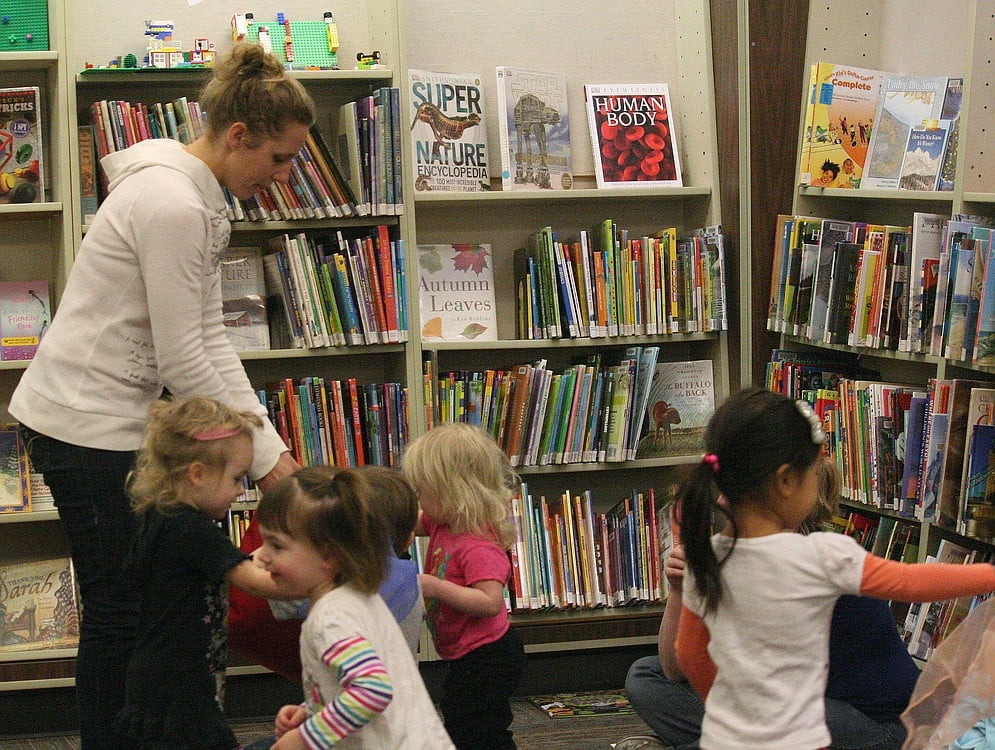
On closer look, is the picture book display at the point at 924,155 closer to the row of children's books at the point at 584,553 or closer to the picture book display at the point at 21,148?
the row of children's books at the point at 584,553

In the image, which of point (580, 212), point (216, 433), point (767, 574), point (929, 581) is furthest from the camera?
point (580, 212)

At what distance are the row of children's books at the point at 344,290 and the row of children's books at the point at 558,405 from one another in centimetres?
21

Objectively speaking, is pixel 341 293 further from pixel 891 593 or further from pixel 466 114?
pixel 891 593

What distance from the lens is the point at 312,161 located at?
327 cm

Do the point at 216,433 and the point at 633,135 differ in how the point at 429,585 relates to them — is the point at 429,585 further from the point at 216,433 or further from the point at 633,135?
the point at 633,135

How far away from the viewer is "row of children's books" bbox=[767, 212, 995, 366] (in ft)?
8.55

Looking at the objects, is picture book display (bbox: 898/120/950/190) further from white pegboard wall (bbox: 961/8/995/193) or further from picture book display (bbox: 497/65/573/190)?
picture book display (bbox: 497/65/573/190)

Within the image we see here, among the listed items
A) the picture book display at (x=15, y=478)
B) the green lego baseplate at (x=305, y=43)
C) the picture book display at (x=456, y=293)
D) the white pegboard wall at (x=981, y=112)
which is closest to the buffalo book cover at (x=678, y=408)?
the picture book display at (x=456, y=293)

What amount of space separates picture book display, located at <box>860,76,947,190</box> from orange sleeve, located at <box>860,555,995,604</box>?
1790 millimetres

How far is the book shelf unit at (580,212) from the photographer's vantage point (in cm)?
346

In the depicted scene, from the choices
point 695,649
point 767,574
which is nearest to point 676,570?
point 695,649

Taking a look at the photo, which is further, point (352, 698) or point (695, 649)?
point (695, 649)

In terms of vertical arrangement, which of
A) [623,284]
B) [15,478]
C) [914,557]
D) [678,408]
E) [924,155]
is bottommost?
[914,557]

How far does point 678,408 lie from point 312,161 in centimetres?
129
